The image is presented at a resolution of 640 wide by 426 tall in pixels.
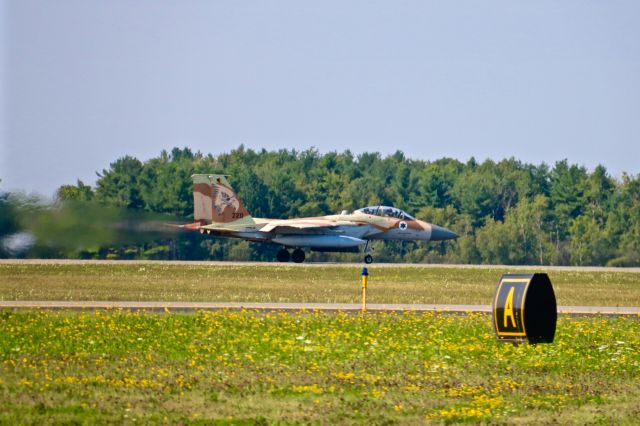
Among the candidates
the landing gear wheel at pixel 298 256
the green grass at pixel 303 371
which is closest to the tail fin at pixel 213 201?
the landing gear wheel at pixel 298 256

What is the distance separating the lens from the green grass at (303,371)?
52.4ft

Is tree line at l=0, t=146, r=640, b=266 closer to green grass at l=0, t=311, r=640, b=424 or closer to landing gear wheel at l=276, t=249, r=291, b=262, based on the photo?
landing gear wheel at l=276, t=249, r=291, b=262

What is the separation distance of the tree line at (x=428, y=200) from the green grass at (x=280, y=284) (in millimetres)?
6764

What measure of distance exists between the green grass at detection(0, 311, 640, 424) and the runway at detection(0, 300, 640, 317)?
2.42 metres

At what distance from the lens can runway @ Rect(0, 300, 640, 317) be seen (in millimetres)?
29484

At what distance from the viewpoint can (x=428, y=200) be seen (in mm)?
93625

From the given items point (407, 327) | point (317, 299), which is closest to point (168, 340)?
point (407, 327)

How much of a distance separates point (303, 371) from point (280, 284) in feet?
71.8

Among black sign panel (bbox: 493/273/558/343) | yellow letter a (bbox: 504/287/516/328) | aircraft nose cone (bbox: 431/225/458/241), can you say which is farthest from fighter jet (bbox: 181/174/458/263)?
yellow letter a (bbox: 504/287/516/328)

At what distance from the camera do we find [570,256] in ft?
249

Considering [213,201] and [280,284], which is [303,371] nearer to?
[280,284]

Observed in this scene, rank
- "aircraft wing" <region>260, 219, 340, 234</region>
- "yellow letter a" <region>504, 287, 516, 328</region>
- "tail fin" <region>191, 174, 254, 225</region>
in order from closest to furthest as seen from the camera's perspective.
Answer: "yellow letter a" <region>504, 287, 516, 328</region>
"tail fin" <region>191, 174, 254, 225</region>
"aircraft wing" <region>260, 219, 340, 234</region>

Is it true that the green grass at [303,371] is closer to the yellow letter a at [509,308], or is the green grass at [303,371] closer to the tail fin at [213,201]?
the yellow letter a at [509,308]

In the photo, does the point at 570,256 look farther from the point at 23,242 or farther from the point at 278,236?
the point at 23,242
